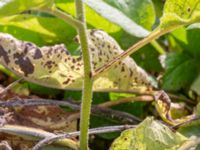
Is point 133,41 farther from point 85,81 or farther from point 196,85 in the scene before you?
point 85,81

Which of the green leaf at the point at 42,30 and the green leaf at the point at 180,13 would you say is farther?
the green leaf at the point at 42,30

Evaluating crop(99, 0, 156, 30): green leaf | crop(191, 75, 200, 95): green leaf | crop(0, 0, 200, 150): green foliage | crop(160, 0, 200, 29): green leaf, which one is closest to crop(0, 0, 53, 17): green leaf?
crop(0, 0, 200, 150): green foliage

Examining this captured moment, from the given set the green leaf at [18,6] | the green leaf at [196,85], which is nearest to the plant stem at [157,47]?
the green leaf at [196,85]

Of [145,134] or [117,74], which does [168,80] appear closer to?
[117,74]

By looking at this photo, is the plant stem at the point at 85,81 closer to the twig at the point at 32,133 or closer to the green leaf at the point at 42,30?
the twig at the point at 32,133

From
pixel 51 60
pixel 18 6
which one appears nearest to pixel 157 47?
pixel 51 60
